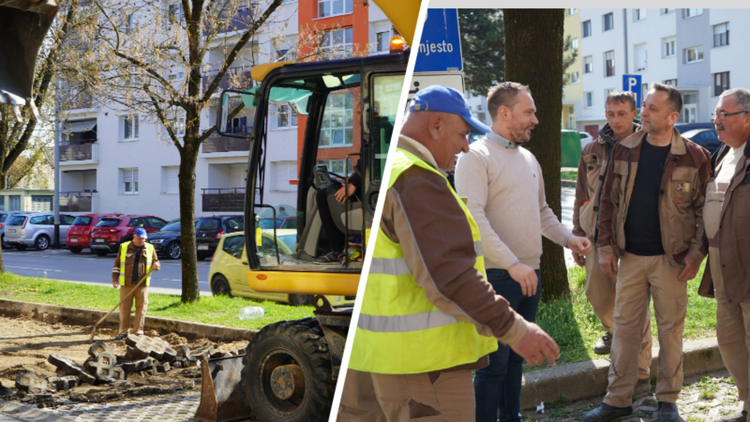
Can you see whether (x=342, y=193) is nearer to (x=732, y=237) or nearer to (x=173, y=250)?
(x=732, y=237)

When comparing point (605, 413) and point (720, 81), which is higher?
point (720, 81)

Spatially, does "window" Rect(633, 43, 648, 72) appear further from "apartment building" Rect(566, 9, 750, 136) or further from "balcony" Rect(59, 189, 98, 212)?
"balcony" Rect(59, 189, 98, 212)

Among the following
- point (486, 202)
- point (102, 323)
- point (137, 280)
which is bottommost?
point (102, 323)

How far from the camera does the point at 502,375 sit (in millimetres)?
2814

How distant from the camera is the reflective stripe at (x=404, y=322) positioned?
1.79m

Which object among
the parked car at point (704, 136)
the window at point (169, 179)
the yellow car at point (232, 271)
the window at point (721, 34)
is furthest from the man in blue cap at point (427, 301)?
the window at point (169, 179)

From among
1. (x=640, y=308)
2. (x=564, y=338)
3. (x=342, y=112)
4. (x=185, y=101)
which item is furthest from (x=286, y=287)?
(x=185, y=101)

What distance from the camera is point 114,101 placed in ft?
36.0

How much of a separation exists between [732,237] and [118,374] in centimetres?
548

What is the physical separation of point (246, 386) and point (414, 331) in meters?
3.09

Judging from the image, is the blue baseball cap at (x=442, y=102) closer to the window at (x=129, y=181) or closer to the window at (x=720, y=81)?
the window at (x=720, y=81)

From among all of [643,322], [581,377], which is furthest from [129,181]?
[643,322]

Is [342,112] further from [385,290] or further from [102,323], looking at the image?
[102,323]

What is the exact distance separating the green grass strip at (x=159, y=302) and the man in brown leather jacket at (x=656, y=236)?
18.4 ft
